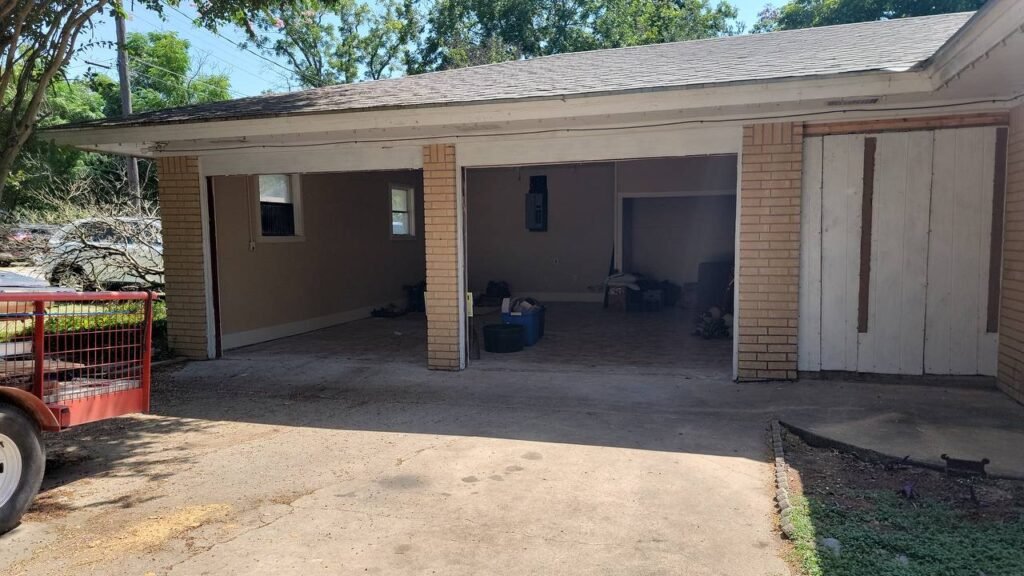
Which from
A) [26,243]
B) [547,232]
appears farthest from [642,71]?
[26,243]

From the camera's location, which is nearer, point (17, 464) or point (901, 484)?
point (17, 464)

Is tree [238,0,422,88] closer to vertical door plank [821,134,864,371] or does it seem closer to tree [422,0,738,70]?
tree [422,0,738,70]

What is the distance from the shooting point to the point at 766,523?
3709 millimetres

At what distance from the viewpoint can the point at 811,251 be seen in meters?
6.64

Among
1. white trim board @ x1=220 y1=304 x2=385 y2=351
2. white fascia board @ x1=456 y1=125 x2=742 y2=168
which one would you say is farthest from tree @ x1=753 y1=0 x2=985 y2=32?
white trim board @ x1=220 y1=304 x2=385 y2=351

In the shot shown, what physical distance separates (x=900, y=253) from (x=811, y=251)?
820 millimetres

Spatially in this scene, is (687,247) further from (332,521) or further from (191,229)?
(332,521)

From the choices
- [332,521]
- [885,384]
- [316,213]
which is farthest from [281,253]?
[885,384]

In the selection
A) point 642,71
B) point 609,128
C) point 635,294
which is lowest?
point 635,294

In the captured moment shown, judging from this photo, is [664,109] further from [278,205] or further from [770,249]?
[278,205]

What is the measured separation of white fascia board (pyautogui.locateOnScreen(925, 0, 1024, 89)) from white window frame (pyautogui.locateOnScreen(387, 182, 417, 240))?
10.5 meters

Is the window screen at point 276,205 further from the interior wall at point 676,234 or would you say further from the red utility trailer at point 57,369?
the interior wall at point 676,234

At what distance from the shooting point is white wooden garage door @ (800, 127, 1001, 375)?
247 inches

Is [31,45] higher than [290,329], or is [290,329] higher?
[31,45]
